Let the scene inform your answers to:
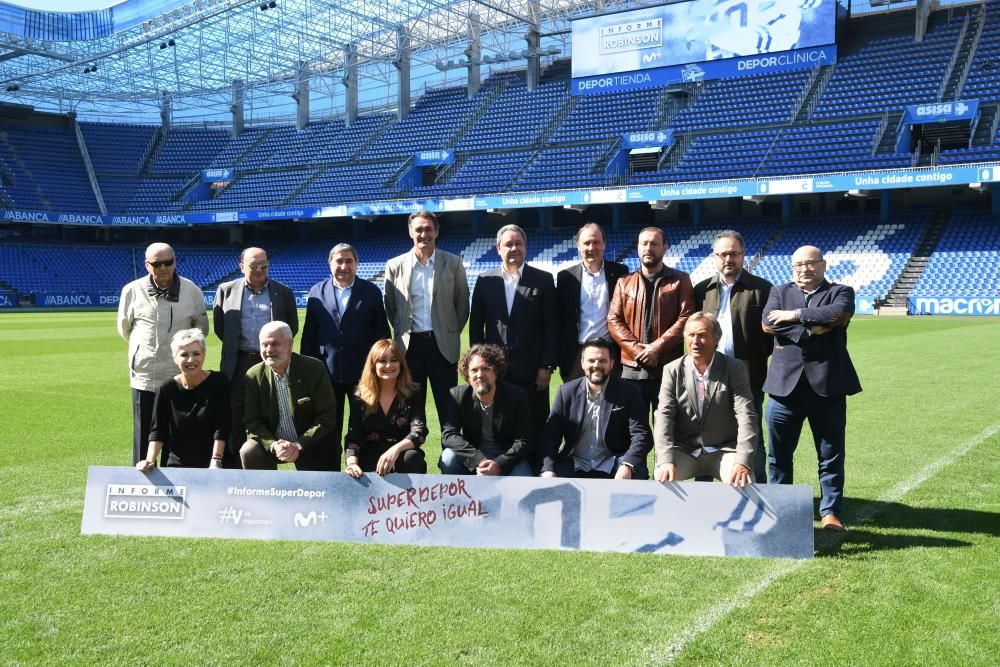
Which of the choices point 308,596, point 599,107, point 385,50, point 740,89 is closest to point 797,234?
point 740,89

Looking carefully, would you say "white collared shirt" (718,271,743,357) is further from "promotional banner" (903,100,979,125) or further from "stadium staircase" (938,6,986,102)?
"stadium staircase" (938,6,986,102)

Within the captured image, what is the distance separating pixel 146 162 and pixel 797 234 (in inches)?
1597

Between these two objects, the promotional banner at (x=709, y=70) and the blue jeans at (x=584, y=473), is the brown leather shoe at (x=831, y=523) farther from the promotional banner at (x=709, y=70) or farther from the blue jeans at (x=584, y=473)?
the promotional banner at (x=709, y=70)

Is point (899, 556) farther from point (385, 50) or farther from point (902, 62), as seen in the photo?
point (385, 50)

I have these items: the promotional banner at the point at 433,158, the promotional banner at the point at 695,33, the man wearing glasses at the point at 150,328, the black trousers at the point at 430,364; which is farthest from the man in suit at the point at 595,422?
the promotional banner at the point at 433,158

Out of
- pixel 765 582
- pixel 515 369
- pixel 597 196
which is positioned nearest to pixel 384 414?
pixel 515 369

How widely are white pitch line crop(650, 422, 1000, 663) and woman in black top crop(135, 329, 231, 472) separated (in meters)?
3.25

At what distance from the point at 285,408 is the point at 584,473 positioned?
2.00 m

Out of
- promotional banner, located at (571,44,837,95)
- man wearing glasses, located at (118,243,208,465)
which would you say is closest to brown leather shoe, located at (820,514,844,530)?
man wearing glasses, located at (118,243,208,465)

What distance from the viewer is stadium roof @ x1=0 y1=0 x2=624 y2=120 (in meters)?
40.9

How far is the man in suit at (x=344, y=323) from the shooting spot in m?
6.24

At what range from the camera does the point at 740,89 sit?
4000cm

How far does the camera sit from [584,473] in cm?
542

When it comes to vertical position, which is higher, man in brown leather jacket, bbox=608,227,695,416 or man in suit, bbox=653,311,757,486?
man in brown leather jacket, bbox=608,227,695,416
